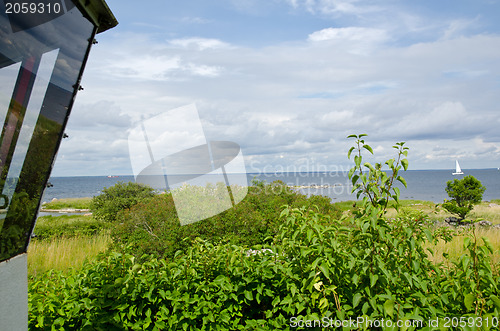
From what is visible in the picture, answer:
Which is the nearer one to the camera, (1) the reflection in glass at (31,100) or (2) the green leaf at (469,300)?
(1) the reflection in glass at (31,100)

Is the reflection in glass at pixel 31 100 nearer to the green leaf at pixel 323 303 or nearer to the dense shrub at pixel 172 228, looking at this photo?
the green leaf at pixel 323 303

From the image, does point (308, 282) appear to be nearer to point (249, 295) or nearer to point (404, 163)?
point (249, 295)

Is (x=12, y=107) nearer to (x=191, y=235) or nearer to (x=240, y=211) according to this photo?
(x=191, y=235)

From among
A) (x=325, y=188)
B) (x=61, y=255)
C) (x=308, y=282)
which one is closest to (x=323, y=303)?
(x=308, y=282)

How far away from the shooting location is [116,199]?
1284cm

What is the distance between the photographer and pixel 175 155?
4.80m

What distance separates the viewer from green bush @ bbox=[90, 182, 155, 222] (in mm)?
Result: 12586

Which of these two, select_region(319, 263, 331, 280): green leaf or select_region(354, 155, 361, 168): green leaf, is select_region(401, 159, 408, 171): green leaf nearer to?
select_region(354, 155, 361, 168): green leaf

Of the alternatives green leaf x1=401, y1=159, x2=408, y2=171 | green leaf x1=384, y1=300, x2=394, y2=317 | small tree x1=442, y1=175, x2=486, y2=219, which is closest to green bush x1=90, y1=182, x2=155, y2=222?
green leaf x1=401, y1=159, x2=408, y2=171

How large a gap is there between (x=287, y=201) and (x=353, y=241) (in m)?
5.22

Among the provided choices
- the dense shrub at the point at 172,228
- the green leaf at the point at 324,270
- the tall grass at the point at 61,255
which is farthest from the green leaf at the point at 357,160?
the tall grass at the point at 61,255

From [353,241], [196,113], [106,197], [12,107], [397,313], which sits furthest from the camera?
A: [106,197]

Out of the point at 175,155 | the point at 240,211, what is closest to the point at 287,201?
the point at 240,211

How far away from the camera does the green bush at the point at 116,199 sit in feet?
41.3
